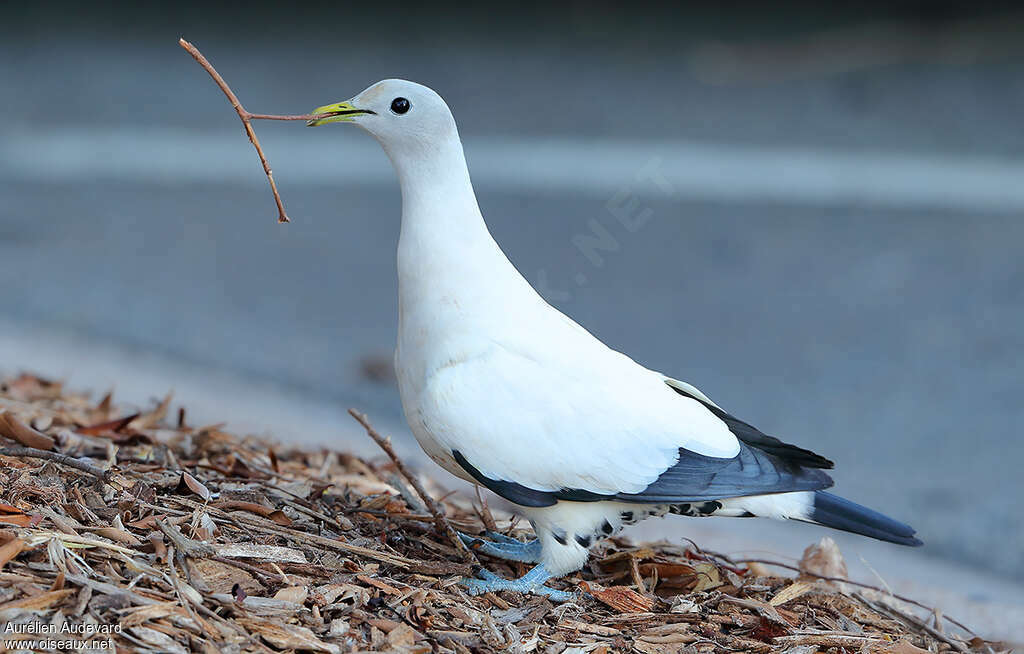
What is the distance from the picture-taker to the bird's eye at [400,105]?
2992 millimetres

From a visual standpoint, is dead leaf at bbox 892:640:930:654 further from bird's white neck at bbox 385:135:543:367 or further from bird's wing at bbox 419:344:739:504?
bird's white neck at bbox 385:135:543:367

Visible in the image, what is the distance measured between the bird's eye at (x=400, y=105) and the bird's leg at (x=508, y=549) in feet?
3.85

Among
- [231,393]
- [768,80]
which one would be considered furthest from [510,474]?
[768,80]

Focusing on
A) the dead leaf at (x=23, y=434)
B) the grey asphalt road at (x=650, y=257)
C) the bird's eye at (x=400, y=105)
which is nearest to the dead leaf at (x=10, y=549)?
the dead leaf at (x=23, y=434)

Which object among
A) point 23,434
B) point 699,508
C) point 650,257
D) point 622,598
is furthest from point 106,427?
point 650,257

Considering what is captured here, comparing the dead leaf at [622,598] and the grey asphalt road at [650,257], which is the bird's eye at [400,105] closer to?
the dead leaf at [622,598]

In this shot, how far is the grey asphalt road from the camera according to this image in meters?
5.61

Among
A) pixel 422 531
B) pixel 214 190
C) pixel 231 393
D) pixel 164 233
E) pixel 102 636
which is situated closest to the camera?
pixel 102 636

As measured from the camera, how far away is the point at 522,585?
3000mm

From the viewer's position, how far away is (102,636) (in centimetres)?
241

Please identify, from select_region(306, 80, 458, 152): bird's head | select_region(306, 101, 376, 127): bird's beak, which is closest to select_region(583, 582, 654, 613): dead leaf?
select_region(306, 80, 458, 152): bird's head

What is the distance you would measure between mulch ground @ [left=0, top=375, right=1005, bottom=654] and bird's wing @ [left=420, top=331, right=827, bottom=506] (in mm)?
321

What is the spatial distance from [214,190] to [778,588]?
19.4ft

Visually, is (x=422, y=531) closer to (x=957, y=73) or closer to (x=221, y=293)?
(x=221, y=293)
